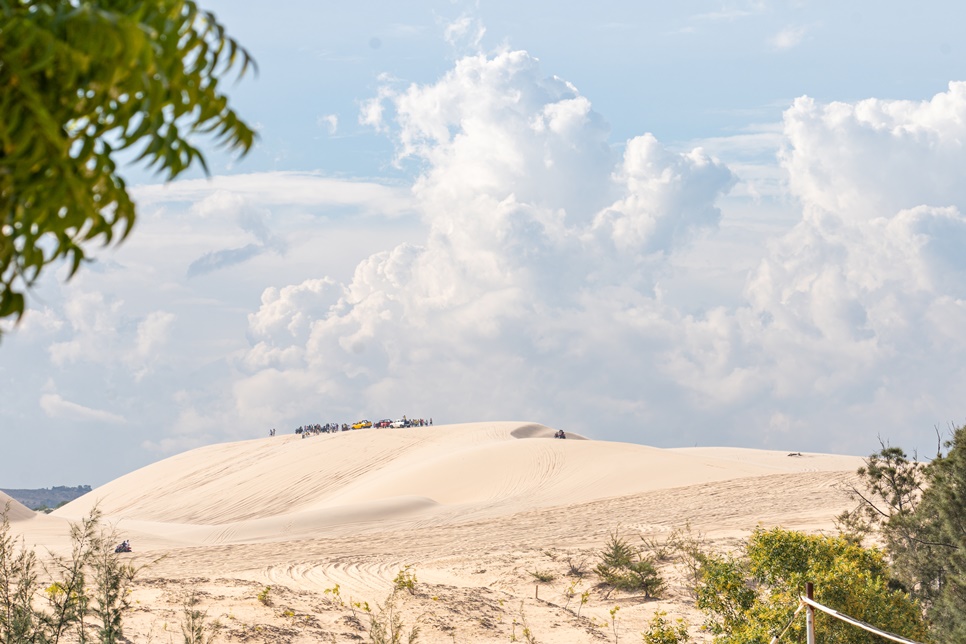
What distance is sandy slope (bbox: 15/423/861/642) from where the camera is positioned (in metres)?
17.6

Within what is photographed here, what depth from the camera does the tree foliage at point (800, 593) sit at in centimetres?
1289

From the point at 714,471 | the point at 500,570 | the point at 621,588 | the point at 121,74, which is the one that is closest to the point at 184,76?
the point at 121,74

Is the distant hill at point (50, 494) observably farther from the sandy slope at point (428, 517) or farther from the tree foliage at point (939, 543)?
the tree foliage at point (939, 543)

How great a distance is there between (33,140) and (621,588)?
1906 cm

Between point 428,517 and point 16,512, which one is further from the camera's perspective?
point 428,517

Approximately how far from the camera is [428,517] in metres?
37.6

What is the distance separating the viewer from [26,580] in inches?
369

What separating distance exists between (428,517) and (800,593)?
2516 centimetres

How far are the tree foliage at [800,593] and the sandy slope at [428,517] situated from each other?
126 inches

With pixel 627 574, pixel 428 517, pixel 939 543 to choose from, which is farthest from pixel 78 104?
pixel 428 517

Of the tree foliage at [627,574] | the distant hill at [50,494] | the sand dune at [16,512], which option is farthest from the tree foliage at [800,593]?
the distant hill at [50,494]

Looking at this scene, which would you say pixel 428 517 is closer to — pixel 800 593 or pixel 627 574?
pixel 627 574

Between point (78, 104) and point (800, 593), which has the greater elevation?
point (78, 104)

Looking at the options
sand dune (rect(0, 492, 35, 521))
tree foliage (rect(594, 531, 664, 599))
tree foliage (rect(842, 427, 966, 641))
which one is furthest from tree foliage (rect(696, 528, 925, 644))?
sand dune (rect(0, 492, 35, 521))
